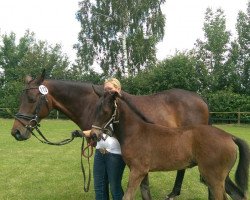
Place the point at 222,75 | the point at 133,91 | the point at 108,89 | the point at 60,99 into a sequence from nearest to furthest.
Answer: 1. the point at 108,89
2. the point at 60,99
3. the point at 133,91
4. the point at 222,75

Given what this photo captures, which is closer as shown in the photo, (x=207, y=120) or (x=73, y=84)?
(x=73, y=84)

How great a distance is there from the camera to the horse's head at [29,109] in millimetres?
5062

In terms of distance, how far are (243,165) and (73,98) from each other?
7.89 feet

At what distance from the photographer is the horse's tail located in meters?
4.25

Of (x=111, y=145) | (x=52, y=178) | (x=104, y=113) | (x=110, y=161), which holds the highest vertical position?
(x=104, y=113)

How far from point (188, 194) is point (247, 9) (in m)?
28.4

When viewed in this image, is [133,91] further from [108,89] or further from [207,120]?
[108,89]

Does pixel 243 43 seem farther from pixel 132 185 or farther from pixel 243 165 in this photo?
pixel 132 185

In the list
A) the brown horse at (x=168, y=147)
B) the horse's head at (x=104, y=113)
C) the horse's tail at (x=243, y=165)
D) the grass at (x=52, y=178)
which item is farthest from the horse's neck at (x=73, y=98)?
the horse's tail at (x=243, y=165)

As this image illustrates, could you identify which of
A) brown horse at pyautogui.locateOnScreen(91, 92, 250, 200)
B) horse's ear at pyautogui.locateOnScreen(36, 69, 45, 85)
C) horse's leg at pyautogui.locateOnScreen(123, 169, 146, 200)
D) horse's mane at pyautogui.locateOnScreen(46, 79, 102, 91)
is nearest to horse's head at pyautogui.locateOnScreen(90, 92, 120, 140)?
brown horse at pyautogui.locateOnScreen(91, 92, 250, 200)

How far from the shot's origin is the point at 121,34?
86.6ft

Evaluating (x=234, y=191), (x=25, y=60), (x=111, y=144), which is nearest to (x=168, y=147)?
(x=111, y=144)

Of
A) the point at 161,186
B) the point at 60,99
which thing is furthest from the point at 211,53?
the point at 60,99

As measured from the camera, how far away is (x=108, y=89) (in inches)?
168
